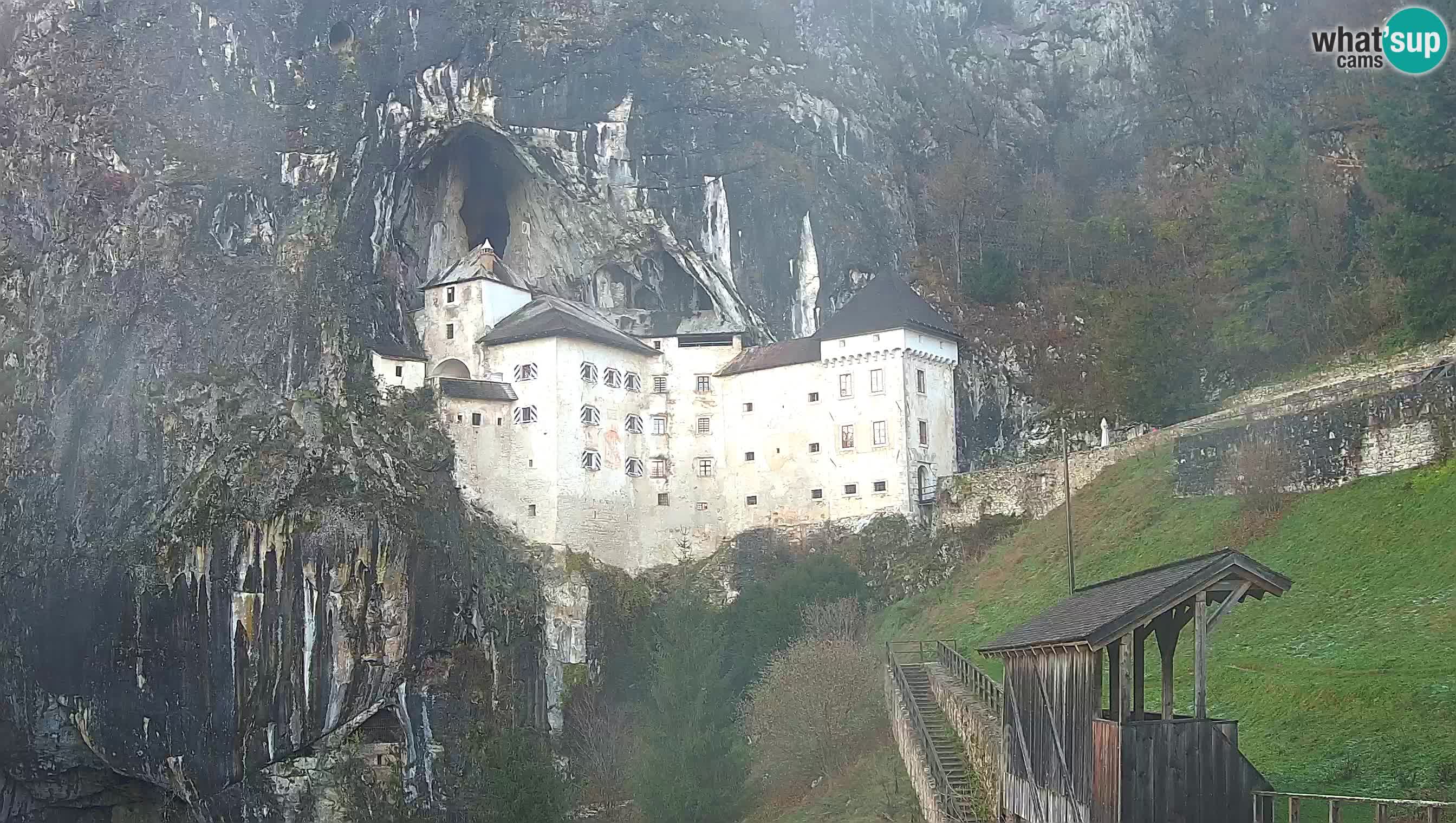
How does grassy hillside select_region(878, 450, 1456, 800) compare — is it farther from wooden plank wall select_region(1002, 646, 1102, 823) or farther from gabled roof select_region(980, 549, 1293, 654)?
gabled roof select_region(980, 549, 1293, 654)

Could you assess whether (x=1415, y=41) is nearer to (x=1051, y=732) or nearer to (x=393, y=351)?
(x=1051, y=732)

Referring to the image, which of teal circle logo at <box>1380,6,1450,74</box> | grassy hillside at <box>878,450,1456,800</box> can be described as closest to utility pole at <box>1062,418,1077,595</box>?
grassy hillside at <box>878,450,1456,800</box>

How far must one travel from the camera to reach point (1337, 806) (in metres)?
16.9

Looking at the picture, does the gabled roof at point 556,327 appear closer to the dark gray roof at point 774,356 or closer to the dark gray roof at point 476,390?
the dark gray roof at point 476,390

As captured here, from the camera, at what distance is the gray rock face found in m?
51.1

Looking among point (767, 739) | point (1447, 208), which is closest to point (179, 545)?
point (767, 739)

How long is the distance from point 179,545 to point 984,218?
33.4 metres

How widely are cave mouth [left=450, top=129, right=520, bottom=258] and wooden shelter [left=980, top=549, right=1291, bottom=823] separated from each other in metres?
43.6

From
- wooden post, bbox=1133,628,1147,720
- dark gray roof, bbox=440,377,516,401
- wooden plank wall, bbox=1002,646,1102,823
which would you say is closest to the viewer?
wooden post, bbox=1133,628,1147,720

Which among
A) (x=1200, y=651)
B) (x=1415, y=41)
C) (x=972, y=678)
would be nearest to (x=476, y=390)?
(x=972, y=678)

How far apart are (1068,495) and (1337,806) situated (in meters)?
21.2

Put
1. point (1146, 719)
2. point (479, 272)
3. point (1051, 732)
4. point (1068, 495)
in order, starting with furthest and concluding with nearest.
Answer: point (479, 272) → point (1068, 495) → point (1051, 732) → point (1146, 719)

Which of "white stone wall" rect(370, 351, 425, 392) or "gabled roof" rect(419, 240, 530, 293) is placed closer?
"white stone wall" rect(370, 351, 425, 392)

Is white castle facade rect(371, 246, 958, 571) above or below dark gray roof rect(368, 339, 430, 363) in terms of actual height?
below
